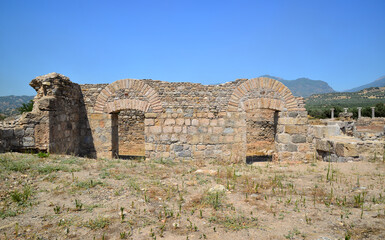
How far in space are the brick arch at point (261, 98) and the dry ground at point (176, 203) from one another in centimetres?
251

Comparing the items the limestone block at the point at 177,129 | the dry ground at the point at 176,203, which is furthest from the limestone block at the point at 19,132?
the limestone block at the point at 177,129

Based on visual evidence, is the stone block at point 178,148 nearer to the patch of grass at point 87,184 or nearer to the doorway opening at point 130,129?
the patch of grass at point 87,184

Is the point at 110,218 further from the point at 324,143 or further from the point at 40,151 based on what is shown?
the point at 324,143

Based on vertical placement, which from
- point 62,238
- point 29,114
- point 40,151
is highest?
point 29,114

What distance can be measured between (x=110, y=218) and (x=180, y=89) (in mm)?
5107

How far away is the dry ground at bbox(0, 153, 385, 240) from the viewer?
328 cm

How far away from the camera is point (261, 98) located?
795cm

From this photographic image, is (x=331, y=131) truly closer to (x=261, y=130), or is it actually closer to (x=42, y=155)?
(x=261, y=130)

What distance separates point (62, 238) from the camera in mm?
3098

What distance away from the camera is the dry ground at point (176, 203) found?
3.28 meters

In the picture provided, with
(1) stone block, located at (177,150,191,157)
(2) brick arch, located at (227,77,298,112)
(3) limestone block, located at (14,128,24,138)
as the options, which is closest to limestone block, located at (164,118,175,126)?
(1) stone block, located at (177,150,191,157)

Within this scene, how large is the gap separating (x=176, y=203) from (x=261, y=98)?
16.4ft

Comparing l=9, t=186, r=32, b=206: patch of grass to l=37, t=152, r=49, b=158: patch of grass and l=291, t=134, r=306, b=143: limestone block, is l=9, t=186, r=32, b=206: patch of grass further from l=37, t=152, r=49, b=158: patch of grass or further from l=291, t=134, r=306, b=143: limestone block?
l=291, t=134, r=306, b=143: limestone block

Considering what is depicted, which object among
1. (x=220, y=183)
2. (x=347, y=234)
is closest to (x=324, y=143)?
(x=220, y=183)
